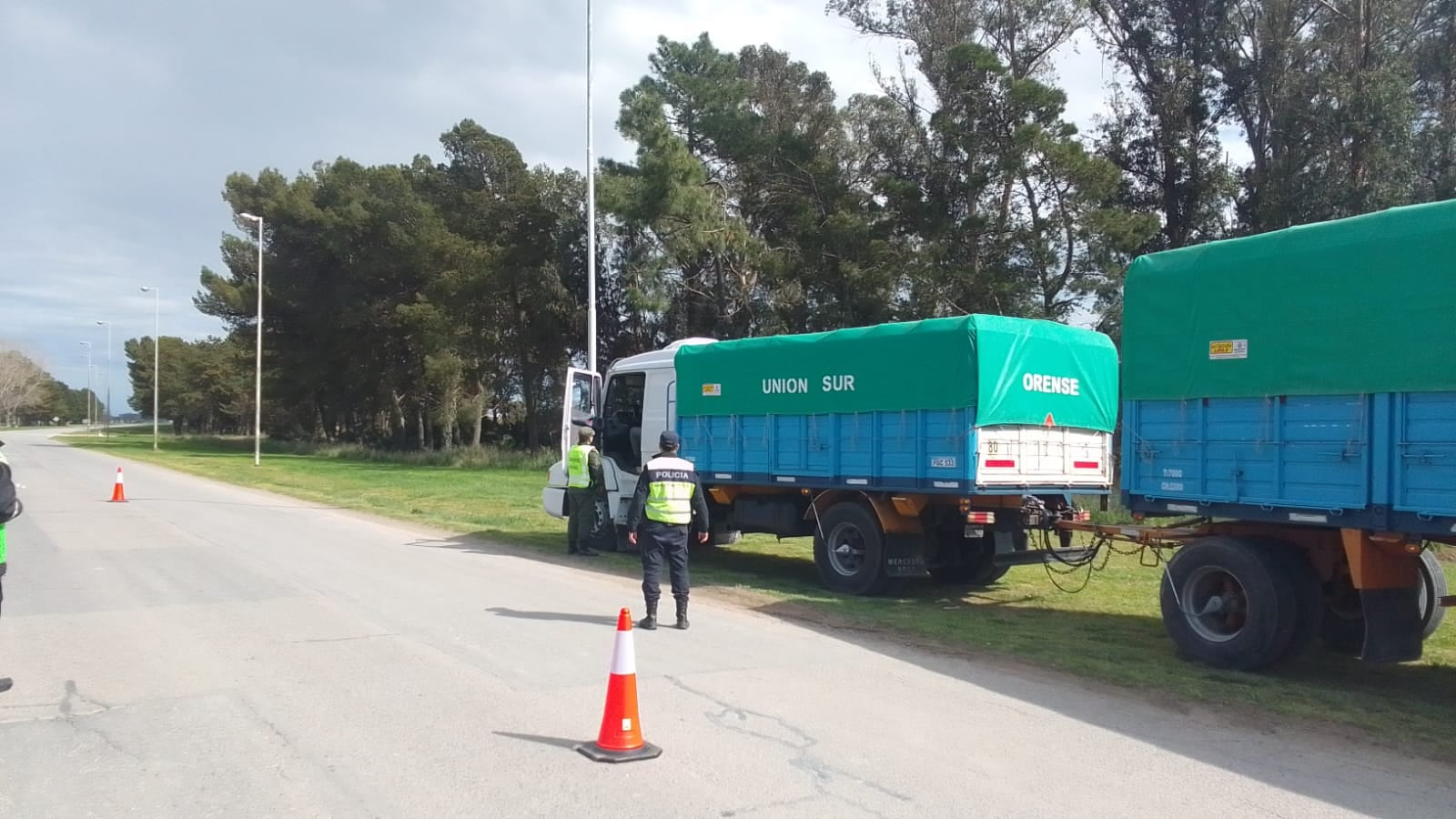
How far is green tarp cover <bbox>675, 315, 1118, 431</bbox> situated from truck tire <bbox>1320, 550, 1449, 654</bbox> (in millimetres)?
3274

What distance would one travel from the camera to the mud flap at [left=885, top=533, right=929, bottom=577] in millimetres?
11148

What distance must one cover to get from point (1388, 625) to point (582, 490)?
32.7 feet

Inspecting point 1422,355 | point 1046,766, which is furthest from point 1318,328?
point 1046,766

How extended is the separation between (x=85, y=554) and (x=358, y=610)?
20.0 feet

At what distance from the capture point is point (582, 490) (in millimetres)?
14789

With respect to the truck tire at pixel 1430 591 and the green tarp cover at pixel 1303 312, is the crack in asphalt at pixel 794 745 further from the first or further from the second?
the truck tire at pixel 1430 591

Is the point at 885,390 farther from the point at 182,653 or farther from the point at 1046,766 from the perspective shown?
the point at 182,653

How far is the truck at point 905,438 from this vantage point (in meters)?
10.6

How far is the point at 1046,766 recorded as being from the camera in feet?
18.5

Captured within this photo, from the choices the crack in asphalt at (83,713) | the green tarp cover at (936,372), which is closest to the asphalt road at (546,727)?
the crack in asphalt at (83,713)

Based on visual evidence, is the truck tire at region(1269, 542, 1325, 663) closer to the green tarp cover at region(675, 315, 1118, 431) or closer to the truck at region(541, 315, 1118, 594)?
the truck at region(541, 315, 1118, 594)

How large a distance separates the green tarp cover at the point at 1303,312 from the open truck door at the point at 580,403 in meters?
8.09

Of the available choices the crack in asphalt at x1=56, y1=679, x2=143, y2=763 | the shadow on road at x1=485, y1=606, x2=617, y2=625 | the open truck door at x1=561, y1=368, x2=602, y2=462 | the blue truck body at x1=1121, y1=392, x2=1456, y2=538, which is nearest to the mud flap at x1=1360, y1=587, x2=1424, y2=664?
the blue truck body at x1=1121, y1=392, x2=1456, y2=538

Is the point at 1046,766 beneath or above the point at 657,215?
beneath
